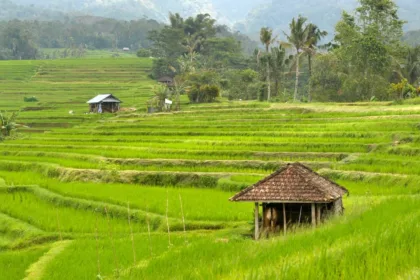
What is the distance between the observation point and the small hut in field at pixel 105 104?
43.7 m

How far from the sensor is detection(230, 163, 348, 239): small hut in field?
12.4 metres

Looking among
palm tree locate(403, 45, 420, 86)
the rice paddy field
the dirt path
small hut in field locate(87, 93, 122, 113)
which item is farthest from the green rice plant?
palm tree locate(403, 45, 420, 86)

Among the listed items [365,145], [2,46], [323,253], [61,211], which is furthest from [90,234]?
[2,46]

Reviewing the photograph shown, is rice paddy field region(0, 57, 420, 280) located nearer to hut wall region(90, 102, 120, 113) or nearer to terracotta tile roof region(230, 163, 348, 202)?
terracotta tile roof region(230, 163, 348, 202)

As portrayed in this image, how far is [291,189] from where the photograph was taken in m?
12.6

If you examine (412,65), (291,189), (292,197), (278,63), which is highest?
(278,63)

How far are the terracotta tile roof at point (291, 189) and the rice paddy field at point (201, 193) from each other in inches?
36.6

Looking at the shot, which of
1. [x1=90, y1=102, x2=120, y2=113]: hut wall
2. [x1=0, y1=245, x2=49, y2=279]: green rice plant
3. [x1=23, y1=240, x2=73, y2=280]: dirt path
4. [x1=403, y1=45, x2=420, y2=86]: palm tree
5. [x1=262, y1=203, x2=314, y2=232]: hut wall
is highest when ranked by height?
[x1=403, y1=45, x2=420, y2=86]: palm tree

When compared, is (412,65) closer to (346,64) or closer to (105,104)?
(346,64)

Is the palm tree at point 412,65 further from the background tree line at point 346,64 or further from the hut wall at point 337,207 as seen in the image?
the hut wall at point 337,207

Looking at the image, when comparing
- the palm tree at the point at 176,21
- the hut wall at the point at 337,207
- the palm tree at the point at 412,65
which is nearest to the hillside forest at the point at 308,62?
the palm tree at the point at 412,65

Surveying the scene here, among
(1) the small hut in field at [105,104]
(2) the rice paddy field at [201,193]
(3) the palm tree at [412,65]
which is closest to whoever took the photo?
(2) the rice paddy field at [201,193]

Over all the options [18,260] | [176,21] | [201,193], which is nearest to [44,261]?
[18,260]

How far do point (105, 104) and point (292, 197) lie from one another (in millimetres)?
33938
